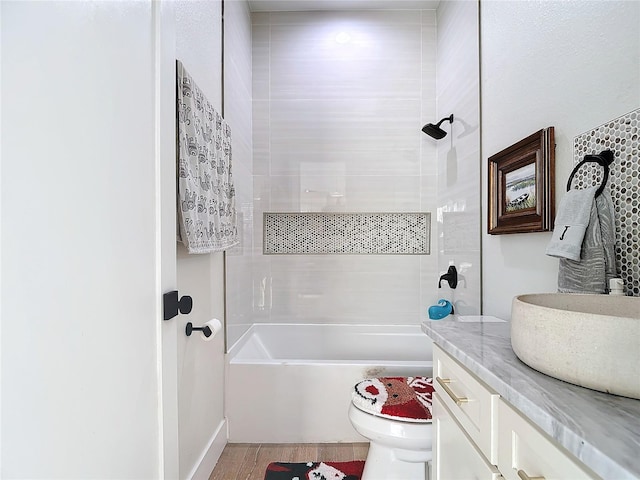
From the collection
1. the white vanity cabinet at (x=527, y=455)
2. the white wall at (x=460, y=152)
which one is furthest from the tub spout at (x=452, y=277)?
the white vanity cabinet at (x=527, y=455)

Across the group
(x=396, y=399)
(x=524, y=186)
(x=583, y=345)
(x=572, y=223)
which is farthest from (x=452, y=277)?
(x=583, y=345)

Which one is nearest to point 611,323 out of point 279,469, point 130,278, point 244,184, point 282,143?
point 130,278

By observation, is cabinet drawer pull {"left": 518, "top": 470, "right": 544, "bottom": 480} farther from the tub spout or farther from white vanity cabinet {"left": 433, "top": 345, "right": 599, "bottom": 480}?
the tub spout

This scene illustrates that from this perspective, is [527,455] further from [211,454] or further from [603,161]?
[211,454]

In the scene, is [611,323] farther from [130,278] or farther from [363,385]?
[363,385]

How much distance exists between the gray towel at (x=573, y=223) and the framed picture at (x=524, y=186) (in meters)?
0.27

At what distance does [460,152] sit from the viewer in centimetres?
237

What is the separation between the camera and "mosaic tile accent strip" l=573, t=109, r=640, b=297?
0.96m

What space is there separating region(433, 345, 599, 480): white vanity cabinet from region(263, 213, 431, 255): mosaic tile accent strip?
1.79m

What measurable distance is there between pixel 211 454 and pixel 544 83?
2205mm

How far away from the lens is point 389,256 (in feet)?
9.55

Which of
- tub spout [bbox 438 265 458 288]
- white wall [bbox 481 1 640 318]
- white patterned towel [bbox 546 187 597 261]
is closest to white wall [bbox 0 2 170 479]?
white patterned towel [bbox 546 187 597 261]

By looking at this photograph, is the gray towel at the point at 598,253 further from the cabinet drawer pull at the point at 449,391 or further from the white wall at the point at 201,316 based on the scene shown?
the white wall at the point at 201,316

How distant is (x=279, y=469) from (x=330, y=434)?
347mm
